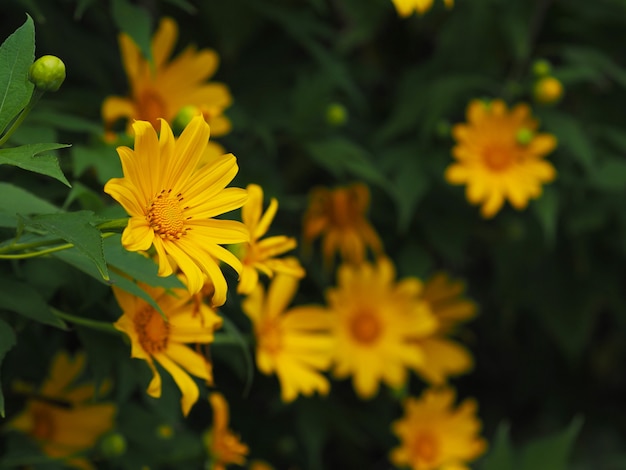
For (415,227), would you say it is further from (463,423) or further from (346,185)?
(463,423)

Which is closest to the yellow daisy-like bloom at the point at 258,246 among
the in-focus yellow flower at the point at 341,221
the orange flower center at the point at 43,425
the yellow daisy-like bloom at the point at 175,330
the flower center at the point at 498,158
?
the yellow daisy-like bloom at the point at 175,330

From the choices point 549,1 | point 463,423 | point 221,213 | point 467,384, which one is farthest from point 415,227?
point 221,213

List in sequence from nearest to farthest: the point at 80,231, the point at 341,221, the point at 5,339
Answer: the point at 80,231 → the point at 5,339 → the point at 341,221

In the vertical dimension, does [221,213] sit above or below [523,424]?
below

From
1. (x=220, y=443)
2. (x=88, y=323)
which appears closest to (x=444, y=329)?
(x=220, y=443)

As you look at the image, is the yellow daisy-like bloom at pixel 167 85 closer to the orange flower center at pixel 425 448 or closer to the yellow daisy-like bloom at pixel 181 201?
the yellow daisy-like bloom at pixel 181 201

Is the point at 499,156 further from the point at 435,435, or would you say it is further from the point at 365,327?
the point at 435,435

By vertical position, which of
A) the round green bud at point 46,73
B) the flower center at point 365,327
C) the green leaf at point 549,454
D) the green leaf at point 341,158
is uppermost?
the green leaf at point 341,158
